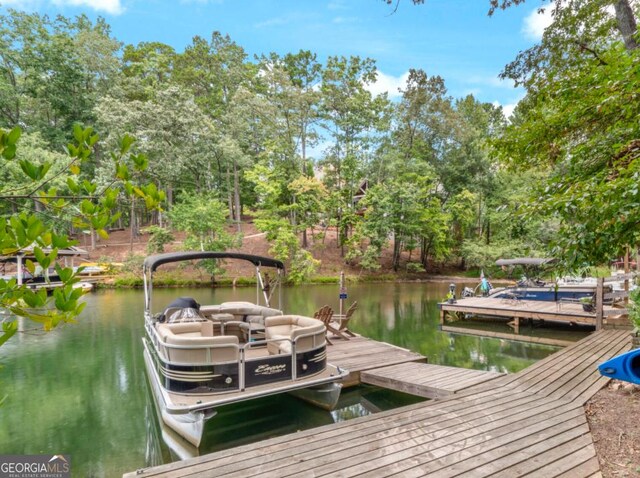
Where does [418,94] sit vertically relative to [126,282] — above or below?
above

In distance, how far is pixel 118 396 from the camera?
6766 millimetres

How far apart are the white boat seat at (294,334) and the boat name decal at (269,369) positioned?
24cm

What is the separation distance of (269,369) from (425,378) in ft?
8.39

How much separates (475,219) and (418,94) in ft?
34.5

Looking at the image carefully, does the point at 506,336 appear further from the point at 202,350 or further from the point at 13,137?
the point at 13,137

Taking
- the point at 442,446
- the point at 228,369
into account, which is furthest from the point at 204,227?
the point at 442,446

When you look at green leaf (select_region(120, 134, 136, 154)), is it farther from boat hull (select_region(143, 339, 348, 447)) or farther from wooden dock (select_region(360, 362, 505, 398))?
wooden dock (select_region(360, 362, 505, 398))

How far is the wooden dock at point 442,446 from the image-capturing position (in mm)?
3197

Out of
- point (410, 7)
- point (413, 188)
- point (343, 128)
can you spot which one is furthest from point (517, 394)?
point (343, 128)

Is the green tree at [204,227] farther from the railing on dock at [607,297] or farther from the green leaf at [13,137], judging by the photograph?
the green leaf at [13,137]

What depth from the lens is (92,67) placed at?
28.5 m

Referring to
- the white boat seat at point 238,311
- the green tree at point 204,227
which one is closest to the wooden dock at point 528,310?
the white boat seat at point 238,311

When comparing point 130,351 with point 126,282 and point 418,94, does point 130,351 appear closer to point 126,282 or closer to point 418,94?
point 126,282

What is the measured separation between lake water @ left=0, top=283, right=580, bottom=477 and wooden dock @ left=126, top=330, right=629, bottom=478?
1683 millimetres
